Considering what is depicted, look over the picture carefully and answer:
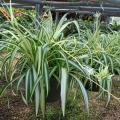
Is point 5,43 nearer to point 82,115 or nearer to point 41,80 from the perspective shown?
point 41,80

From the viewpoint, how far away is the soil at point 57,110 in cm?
256

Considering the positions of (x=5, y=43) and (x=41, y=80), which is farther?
(x=5, y=43)

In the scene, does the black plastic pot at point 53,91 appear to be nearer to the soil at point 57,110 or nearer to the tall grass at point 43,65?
the tall grass at point 43,65

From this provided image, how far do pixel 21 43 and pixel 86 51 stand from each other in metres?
A: 0.58

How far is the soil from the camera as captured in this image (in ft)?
8.40

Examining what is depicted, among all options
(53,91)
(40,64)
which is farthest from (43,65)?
(53,91)

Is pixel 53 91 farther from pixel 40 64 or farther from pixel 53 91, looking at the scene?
pixel 40 64

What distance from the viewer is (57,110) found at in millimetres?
2676

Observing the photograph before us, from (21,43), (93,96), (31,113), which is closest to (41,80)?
(21,43)

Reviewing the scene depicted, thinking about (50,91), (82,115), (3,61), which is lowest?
(82,115)

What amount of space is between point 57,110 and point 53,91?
0.25m

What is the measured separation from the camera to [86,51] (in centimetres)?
268

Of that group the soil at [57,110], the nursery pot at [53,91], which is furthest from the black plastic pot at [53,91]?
the soil at [57,110]

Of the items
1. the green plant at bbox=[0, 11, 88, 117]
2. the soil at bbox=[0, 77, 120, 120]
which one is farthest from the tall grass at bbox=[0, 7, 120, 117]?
the soil at bbox=[0, 77, 120, 120]
